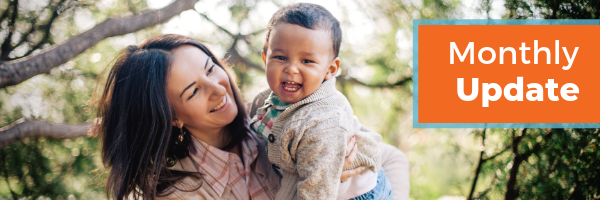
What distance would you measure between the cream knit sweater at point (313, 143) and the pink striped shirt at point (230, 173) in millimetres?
324

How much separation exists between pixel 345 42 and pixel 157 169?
174 centimetres

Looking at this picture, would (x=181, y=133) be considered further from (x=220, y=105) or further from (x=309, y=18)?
(x=309, y=18)

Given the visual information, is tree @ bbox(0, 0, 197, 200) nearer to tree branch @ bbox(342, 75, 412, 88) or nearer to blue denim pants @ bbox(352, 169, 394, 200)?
tree branch @ bbox(342, 75, 412, 88)

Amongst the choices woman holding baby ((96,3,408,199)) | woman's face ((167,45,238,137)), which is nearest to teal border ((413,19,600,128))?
woman holding baby ((96,3,408,199))

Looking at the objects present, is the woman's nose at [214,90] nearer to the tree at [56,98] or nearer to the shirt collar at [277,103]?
the shirt collar at [277,103]

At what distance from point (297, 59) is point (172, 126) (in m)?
0.66

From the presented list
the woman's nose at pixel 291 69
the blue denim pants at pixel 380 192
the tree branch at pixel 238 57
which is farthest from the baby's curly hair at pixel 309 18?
the tree branch at pixel 238 57

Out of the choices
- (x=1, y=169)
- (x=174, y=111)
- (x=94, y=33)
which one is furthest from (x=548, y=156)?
(x=1, y=169)

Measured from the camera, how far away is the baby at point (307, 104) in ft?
3.47

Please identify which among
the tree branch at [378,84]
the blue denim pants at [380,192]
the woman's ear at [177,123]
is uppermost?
the woman's ear at [177,123]

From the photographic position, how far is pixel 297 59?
1.12 metres

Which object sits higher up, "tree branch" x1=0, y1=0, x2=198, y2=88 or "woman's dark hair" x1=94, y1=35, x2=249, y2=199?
"tree branch" x1=0, y1=0, x2=198, y2=88

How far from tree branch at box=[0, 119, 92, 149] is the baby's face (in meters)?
1.16

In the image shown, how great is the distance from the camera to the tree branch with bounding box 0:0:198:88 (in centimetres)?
140
